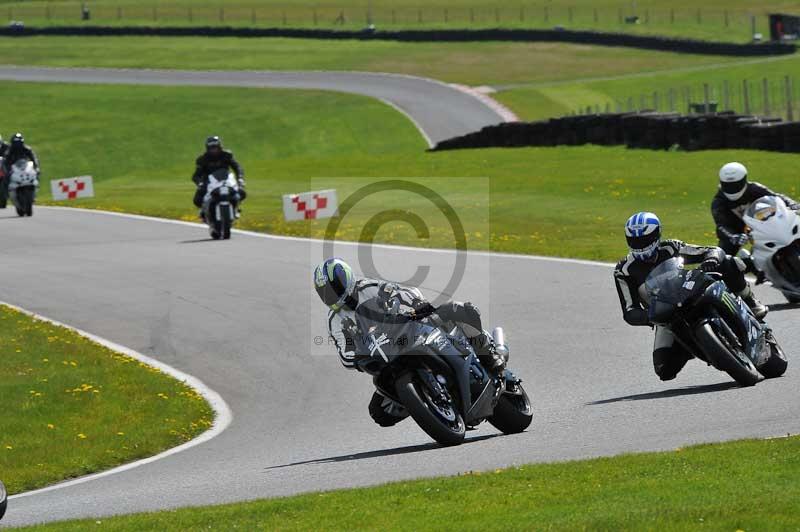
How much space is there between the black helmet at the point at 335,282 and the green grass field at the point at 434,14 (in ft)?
237

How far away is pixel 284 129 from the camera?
59.3 m

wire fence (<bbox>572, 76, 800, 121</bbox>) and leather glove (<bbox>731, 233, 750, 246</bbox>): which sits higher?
leather glove (<bbox>731, 233, 750, 246</bbox>)

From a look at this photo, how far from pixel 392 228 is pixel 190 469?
660 inches

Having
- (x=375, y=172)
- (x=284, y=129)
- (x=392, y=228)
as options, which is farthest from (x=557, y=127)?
(x=284, y=129)

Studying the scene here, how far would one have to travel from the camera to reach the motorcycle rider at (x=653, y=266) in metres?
12.9

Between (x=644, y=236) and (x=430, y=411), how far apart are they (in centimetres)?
287

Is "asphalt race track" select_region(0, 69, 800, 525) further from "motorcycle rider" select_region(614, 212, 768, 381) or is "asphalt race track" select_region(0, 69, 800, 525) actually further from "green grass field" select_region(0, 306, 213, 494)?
"green grass field" select_region(0, 306, 213, 494)

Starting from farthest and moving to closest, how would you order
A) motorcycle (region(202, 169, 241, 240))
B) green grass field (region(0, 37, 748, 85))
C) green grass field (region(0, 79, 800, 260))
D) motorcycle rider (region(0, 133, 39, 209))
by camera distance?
green grass field (region(0, 37, 748, 85)) < motorcycle rider (region(0, 133, 39, 209)) < green grass field (region(0, 79, 800, 260)) < motorcycle (region(202, 169, 241, 240))

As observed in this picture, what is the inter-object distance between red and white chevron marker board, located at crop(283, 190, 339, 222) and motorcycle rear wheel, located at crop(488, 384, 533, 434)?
1839 centimetres

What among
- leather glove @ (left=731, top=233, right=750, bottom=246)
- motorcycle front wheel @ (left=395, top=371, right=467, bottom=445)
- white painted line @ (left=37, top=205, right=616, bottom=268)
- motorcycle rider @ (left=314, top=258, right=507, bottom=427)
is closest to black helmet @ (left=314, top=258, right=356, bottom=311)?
motorcycle rider @ (left=314, top=258, right=507, bottom=427)

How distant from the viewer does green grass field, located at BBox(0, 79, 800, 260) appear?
2831cm

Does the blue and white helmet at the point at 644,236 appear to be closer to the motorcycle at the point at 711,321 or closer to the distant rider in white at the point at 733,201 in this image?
the motorcycle at the point at 711,321

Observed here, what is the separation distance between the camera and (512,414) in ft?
39.1

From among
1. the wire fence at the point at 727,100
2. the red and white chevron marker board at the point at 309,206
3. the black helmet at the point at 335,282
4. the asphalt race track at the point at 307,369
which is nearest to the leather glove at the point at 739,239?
the asphalt race track at the point at 307,369
